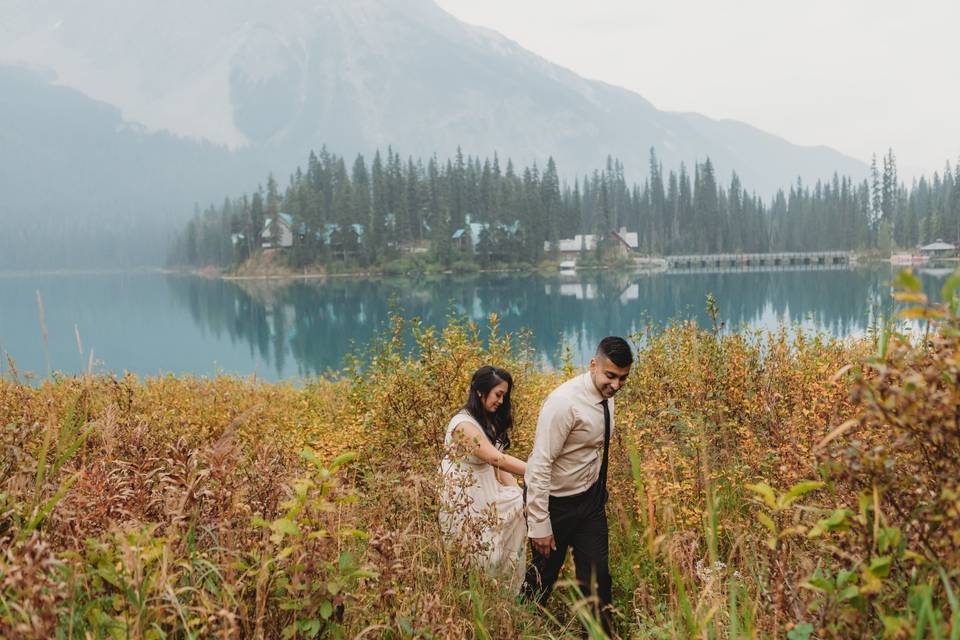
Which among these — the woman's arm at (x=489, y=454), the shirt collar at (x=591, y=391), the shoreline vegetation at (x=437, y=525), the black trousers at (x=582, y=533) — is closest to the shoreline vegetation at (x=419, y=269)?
the shoreline vegetation at (x=437, y=525)

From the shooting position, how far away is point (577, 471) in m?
3.65

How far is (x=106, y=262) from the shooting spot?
194m

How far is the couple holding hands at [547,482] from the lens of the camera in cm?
347

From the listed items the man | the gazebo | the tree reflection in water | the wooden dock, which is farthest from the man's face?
the wooden dock

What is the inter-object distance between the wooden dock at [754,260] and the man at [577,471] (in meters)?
96.9

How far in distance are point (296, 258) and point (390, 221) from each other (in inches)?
483

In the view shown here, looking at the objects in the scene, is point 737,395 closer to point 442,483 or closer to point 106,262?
point 442,483

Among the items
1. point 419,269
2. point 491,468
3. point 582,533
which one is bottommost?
point 582,533

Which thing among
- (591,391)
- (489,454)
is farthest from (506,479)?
(591,391)

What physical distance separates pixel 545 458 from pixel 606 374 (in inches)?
21.4

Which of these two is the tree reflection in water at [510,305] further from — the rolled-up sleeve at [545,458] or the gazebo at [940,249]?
the gazebo at [940,249]

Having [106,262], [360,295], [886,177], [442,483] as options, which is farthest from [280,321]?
[106,262]

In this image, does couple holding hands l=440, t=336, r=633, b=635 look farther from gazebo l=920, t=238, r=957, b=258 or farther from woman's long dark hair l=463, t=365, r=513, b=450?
gazebo l=920, t=238, r=957, b=258

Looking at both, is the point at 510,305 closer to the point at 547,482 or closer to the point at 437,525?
the point at 547,482
